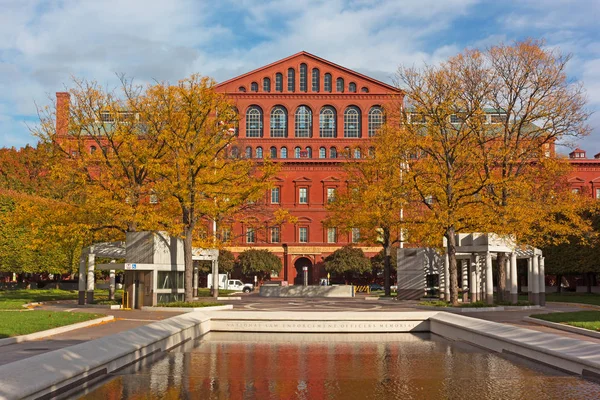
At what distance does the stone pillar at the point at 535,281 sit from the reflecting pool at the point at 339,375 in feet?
57.9

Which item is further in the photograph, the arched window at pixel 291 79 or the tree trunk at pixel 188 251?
the arched window at pixel 291 79

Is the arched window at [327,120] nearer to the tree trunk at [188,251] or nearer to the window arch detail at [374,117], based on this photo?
the window arch detail at [374,117]

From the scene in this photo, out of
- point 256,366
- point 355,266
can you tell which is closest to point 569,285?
point 355,266

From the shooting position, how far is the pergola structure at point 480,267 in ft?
117

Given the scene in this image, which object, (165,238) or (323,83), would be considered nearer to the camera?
(165,238)

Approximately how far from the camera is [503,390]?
1332cm

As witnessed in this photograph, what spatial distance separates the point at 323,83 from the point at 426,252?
47182 millimetres

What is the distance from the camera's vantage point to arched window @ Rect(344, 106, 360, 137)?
3457 inches

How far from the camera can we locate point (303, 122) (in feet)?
290

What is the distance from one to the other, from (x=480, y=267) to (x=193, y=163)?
20.0 m

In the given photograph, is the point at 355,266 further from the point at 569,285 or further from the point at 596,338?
the point at 596,338

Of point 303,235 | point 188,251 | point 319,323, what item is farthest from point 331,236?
point 319,323

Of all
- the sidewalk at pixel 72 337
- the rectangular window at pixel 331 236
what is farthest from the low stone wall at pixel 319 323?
the rectangular window at pixel 331 236

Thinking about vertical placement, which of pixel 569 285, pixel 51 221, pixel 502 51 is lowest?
pixel 569 285
